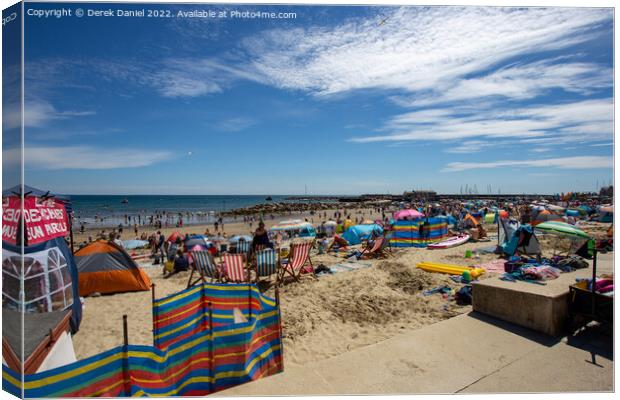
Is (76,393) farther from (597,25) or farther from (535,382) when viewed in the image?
(597,25)

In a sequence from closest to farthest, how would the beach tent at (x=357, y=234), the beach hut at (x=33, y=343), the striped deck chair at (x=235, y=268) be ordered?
the beach hut at (x=33, y=343) < the striped deck chair at (x=235, y=268) < the beach tent at (x=357, y=234)

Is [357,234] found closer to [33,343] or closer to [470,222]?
[470,222]

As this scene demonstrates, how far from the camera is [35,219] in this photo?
378 cm

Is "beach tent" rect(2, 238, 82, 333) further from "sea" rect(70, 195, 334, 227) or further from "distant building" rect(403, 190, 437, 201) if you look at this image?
"distant building" rect(403, 190, 437, 201)

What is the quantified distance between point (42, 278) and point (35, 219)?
0.72m

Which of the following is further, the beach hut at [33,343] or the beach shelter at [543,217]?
the beach shelter at [543,217]

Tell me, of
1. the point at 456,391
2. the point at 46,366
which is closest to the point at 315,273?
the point at 456,391

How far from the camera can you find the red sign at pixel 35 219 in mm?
3303

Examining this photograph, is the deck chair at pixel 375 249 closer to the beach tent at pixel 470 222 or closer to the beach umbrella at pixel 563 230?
the beach umbrella at pixel 563 230

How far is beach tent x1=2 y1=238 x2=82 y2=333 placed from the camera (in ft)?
10.7

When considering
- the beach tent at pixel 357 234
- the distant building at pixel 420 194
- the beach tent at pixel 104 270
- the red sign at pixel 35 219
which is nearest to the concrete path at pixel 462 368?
the red sign at pixel 35 219

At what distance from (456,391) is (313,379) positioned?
1.33 m

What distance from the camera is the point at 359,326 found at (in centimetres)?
550

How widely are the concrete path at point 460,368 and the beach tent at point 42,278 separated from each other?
2.22m
